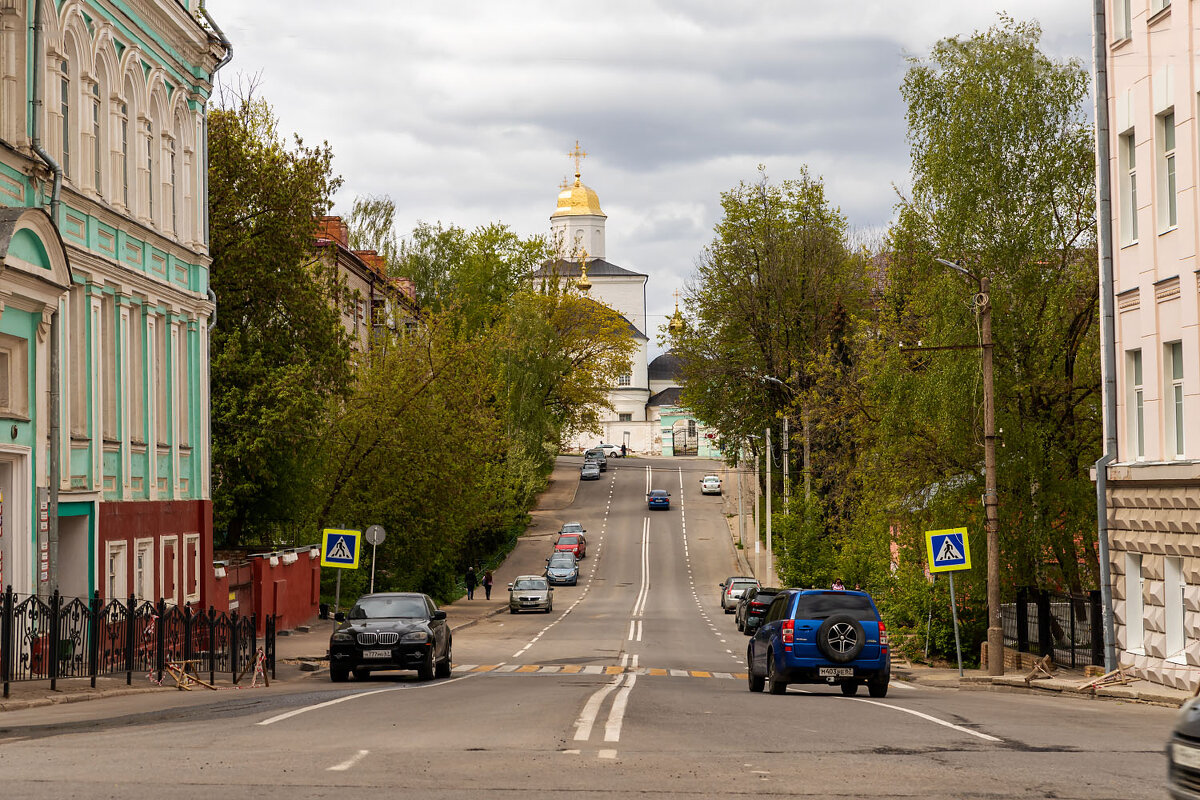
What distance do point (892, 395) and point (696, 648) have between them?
30.5 ft

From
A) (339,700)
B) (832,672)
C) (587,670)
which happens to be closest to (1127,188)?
(832,672)

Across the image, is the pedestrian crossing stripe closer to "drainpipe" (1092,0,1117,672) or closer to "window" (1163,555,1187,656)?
"drainpipe" (1092,0,1117,672)

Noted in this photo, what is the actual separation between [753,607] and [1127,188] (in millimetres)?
19514

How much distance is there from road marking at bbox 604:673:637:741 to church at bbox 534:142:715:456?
404ft

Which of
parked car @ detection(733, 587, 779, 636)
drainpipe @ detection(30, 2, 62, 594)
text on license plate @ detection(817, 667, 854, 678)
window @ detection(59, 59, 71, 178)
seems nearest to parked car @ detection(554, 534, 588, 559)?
parked car @ detection(733, 587, 779, 636)

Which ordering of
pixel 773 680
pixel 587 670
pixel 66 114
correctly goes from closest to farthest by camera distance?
pixel 773 680
pixel 66 114
pixel 587 670

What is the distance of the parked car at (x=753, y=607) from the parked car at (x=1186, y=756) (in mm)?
32047

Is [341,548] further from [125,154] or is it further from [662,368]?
[662,368]

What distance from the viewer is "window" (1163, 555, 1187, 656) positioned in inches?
864

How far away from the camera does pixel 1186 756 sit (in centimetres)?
694

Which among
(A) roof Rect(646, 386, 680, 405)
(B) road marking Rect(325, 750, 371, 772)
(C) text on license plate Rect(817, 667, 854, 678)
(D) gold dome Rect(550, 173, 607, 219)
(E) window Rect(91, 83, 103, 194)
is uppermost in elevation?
(D) gold dome Rect(550, 173, 607, 219)

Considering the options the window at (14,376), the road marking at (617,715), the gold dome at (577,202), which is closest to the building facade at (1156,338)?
the road marking at (617,715)

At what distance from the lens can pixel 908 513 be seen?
31922mm

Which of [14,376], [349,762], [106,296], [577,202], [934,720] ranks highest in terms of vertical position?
[577,202]
